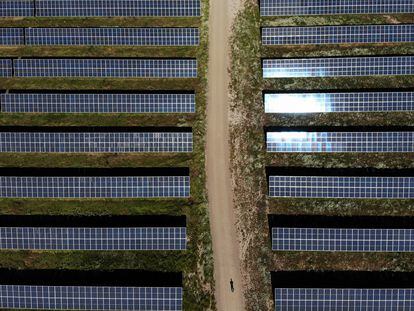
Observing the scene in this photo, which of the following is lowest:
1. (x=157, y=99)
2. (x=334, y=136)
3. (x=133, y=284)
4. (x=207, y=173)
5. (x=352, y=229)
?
(x=133, y=284)

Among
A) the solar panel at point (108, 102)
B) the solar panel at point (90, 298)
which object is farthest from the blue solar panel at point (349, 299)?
the solar panel at point (108, 102)

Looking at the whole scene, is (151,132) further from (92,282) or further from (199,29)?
(92,282)

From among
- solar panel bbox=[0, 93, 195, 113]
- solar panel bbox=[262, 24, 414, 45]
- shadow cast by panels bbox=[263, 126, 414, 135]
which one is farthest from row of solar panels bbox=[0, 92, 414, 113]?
solar panel bbox=[262, 24, 414, 45]

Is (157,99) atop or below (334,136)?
atop

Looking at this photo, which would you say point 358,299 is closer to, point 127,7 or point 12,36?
point 127,7

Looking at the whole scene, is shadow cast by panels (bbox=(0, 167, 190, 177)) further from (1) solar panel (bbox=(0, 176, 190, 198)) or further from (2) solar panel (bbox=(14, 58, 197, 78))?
(2) solar panel (bbox=(14, 58, 197, 78))

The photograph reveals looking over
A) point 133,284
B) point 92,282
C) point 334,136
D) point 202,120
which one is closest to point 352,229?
point 334,136
